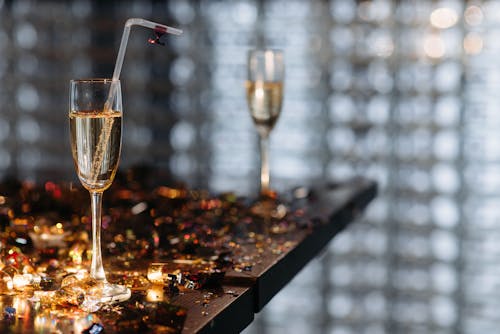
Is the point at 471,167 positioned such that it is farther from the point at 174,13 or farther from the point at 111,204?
the point at 111,204

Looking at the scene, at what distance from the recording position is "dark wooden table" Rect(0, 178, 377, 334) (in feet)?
3.26

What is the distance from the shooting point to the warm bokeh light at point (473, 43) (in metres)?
3.94

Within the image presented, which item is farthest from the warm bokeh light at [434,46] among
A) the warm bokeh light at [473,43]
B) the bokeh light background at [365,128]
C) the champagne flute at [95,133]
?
the champagne flute at [95,133]

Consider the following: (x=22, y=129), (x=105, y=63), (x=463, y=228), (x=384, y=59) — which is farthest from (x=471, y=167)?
(x=22, y=129)

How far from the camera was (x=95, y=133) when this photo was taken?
1149 mm

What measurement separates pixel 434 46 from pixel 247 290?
306 cm

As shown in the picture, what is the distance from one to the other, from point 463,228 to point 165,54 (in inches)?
68.9

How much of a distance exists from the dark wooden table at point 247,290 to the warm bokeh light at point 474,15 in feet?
7.40

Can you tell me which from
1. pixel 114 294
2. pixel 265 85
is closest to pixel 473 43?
pixel 265 85

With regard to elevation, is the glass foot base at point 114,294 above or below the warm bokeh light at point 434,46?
below

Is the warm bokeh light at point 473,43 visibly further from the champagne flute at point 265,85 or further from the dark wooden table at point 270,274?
the champagne flute at point 265,85

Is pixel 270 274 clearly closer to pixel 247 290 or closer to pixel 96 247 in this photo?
pixel 247 290

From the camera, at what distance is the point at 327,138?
13.8 feet

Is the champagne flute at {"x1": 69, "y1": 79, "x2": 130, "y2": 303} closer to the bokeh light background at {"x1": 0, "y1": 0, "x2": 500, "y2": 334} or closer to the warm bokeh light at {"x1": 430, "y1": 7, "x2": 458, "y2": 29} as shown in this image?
the bokeh light background at {"x1": 0, "y1": 0, "x2": 500, "y2": 334}
